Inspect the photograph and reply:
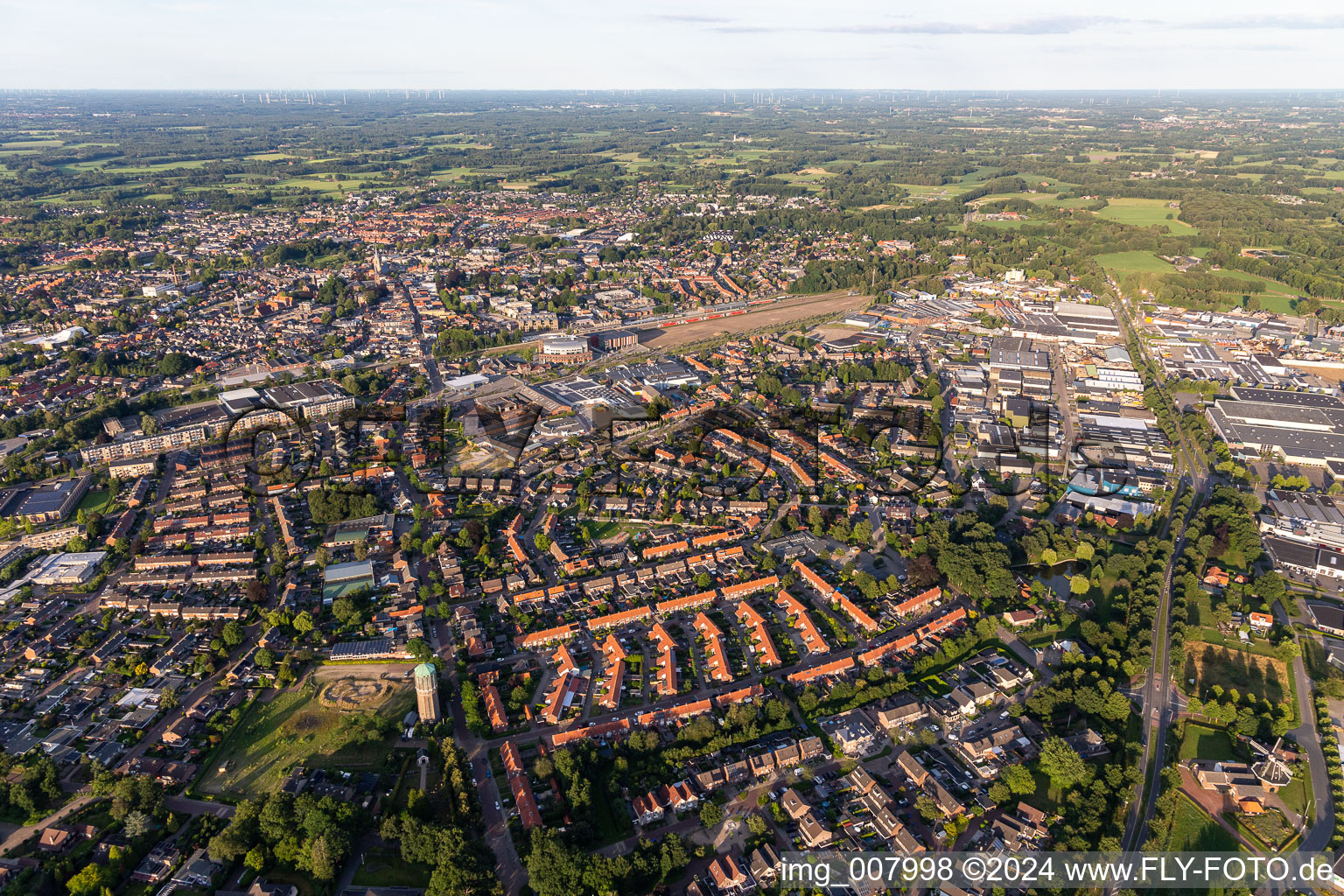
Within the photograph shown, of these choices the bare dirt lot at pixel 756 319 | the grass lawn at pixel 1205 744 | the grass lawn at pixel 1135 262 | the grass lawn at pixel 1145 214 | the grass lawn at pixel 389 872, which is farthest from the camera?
the grass lawn at pixel 1145 214

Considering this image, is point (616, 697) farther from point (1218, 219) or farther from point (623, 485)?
point (1218, 219)

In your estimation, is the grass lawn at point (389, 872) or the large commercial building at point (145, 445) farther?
the large commercial building at point (145, 445)

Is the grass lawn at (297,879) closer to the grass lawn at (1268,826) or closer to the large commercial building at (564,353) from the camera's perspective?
the grass lawn at (1268,826)

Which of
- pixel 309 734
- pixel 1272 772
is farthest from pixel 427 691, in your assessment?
pixel 1272 772

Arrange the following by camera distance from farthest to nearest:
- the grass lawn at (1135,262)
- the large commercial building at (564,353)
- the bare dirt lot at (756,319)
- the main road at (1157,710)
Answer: the grass lawn at (1135,262) < the bare dirt lot at (756,319) < the large commercial building at (564,353) < the main road at (1157,710)

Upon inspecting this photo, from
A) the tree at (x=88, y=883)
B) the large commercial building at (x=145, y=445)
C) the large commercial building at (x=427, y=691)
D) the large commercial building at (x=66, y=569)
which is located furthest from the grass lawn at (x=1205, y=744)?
the large commercial building at (x=145, y=445)

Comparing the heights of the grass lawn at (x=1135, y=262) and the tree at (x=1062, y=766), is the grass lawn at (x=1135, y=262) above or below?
above

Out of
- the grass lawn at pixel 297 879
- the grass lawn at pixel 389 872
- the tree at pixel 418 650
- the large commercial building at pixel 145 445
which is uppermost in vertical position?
the large commercial building at pixel 145 445
